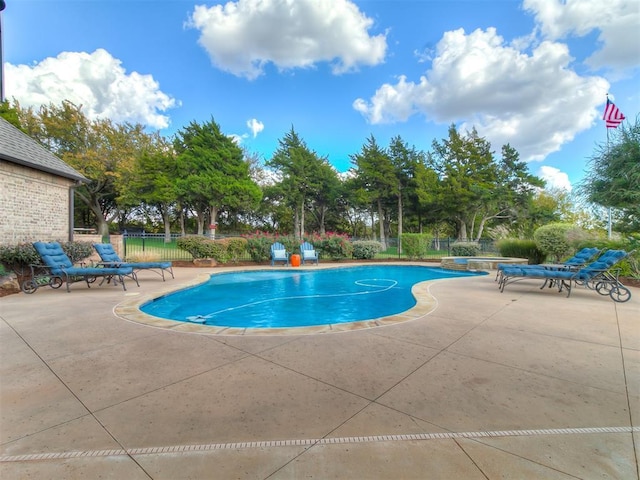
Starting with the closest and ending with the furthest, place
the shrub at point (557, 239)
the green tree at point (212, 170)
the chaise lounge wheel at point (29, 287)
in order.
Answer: the chaise lounge wheel at point (29, 287) < the shrub at point (557, 239) < the green tree at point (212, 170)

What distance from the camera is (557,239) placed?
13.0 meters

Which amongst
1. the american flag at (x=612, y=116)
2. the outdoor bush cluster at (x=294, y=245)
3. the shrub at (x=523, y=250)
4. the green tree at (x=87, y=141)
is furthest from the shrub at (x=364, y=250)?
the green tree at (x=87, y=141)

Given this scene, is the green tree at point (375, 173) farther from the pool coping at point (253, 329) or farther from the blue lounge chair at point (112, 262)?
the pool coping at point (253, 329)

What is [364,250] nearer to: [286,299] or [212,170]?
[286,299]

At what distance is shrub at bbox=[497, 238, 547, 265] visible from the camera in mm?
14367

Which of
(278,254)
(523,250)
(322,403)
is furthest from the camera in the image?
(523,250)

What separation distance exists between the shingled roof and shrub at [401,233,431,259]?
14.9 m

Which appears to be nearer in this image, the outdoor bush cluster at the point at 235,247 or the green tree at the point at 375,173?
the outdoor bush cluster at the point at 235,247

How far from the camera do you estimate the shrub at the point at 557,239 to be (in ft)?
41.4

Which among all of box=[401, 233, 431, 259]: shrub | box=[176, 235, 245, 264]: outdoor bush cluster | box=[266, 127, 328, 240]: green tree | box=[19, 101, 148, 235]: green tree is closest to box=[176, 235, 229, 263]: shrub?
box=[176, 235, 245, 264]: outdoor bush cluster

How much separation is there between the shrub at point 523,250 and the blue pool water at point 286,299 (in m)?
6.42

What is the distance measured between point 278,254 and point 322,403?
38.5ft

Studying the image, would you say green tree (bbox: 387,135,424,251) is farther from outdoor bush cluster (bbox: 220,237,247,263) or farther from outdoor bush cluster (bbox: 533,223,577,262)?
outdoor bush cluster (bbox: 220,237,247,263)

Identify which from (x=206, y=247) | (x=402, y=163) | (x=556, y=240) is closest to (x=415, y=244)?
(x=556, y=240)
